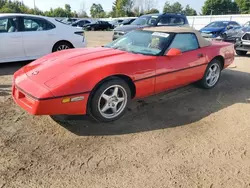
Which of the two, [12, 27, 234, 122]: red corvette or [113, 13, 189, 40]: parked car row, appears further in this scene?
[113, 13, 189, 40]: parked car row

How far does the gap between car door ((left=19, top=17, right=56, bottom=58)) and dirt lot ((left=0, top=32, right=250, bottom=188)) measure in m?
2.73

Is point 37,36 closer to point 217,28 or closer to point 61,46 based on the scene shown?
point 61,46

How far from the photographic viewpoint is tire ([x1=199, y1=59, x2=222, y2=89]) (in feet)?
16.9

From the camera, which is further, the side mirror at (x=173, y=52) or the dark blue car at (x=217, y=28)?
the dark blue car at (x=217, y=28)

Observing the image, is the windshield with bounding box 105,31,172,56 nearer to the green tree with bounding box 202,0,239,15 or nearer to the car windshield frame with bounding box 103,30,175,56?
the car windshield frame with bounding box 103,30,175,56

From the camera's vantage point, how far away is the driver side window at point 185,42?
4.44 metres

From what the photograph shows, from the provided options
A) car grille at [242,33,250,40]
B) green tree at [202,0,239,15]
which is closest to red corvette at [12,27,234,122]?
car grille at [242,33,250,40]

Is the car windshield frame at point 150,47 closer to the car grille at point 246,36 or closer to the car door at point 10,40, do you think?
the car door at point 10,40

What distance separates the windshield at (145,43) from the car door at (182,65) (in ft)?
0.52

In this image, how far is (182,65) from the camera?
4414mm

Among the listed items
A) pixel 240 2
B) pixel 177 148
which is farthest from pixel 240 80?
pixel 240 2

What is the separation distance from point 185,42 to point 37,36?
4.21m

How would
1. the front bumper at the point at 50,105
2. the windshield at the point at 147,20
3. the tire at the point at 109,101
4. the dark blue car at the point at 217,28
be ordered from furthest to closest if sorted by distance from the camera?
1. the dark blue car at the point at 217,28
2. the windshield at the point at 147,20
3. the tire at the point at 109,101
4. the front bumper at the point at 50,105

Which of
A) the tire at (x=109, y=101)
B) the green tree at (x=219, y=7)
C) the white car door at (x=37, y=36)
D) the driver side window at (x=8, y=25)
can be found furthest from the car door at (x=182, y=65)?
the green tree at (x=219, y=7)
